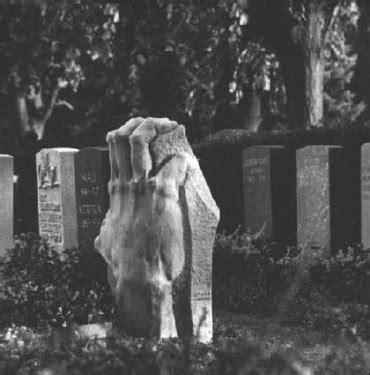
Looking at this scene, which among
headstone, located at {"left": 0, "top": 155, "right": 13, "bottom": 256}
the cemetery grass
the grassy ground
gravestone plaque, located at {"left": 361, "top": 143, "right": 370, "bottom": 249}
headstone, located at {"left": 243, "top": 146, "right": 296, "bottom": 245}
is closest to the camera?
the cemetery grass

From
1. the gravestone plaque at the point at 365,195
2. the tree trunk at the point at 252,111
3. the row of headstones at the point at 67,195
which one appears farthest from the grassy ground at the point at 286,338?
the tree trunk at the point at 252,111

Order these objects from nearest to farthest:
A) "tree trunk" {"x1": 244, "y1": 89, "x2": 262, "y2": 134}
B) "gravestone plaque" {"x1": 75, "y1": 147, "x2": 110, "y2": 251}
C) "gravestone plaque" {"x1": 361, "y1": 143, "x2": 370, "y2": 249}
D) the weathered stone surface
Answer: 1. the weathered stone surface
2. "gravestone plaque" {"x1": 361, "y1": 143, "x2": 370, "y2": 249}
3. "gravestone plaque" {"x1": 75, "y1": 147, "x2": 110, "y2": 251}
4. "tree trunk" {"x1": 244, "y1": 89, "x2": 262, "y2": 134}

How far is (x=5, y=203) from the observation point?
51.2 feet

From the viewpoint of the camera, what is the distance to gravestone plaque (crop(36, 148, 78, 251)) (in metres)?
15.2

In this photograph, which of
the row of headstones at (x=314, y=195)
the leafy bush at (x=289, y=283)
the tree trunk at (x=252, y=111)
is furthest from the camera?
the tree trunk at (x=252, y=111)

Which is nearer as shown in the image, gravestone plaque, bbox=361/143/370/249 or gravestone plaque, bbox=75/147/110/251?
gravestone plaque, bbox=361/143/370/249

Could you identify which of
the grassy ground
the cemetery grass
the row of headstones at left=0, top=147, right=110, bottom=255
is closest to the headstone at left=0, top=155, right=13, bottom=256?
the row of headstones at left=0, top=147, right=110, bottom=255

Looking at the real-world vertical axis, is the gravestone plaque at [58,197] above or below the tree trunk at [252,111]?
below

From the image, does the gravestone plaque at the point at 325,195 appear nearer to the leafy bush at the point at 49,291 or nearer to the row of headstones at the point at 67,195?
the row of headstones at the point at 67,195

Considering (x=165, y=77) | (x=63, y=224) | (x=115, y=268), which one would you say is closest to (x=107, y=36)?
(x=165, y=77)

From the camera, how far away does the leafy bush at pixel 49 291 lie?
1059 cm

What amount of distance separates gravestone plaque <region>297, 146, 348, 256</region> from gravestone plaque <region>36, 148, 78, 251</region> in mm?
2955

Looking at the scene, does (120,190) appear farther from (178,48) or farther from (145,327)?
(178,48)

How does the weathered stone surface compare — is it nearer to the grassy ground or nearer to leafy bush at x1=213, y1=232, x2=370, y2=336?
the grassy ground
